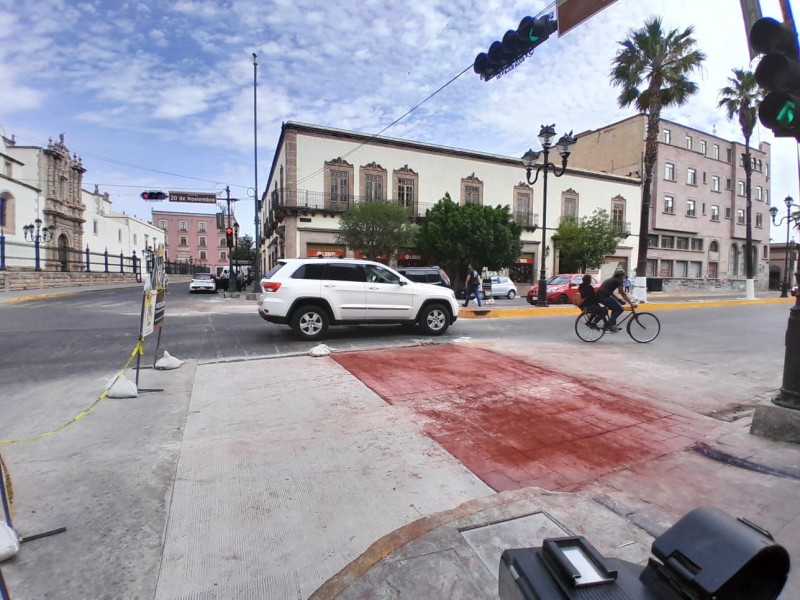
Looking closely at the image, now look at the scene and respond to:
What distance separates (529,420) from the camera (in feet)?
15.2

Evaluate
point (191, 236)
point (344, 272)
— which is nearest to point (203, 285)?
point (344, 272)

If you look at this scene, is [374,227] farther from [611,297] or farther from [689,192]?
[689,192]

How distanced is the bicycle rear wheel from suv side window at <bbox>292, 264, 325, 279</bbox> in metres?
5.87

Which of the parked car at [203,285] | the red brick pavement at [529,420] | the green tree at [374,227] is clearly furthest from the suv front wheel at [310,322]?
the parked car at [203,285]

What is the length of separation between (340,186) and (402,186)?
4867 millimetres

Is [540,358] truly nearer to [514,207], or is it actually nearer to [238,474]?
[238,474]

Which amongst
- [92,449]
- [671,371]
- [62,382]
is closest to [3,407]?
[62,382]

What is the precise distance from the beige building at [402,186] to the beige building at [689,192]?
2.97 m

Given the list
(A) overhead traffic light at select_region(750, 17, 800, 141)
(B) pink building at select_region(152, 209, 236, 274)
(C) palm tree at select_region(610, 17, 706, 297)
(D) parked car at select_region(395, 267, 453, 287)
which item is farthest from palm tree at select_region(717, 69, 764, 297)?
(B) pink building at select_region(152, 209, 236, 274)

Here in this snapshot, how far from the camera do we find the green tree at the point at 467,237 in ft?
96.3

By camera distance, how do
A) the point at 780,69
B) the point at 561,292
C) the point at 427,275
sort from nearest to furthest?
the point at 780,69
the point at 427,275
the point at 561,292

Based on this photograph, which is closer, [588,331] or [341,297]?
[341,297]

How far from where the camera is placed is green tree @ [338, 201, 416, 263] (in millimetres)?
27875

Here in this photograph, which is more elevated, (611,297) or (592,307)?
(611,297)
